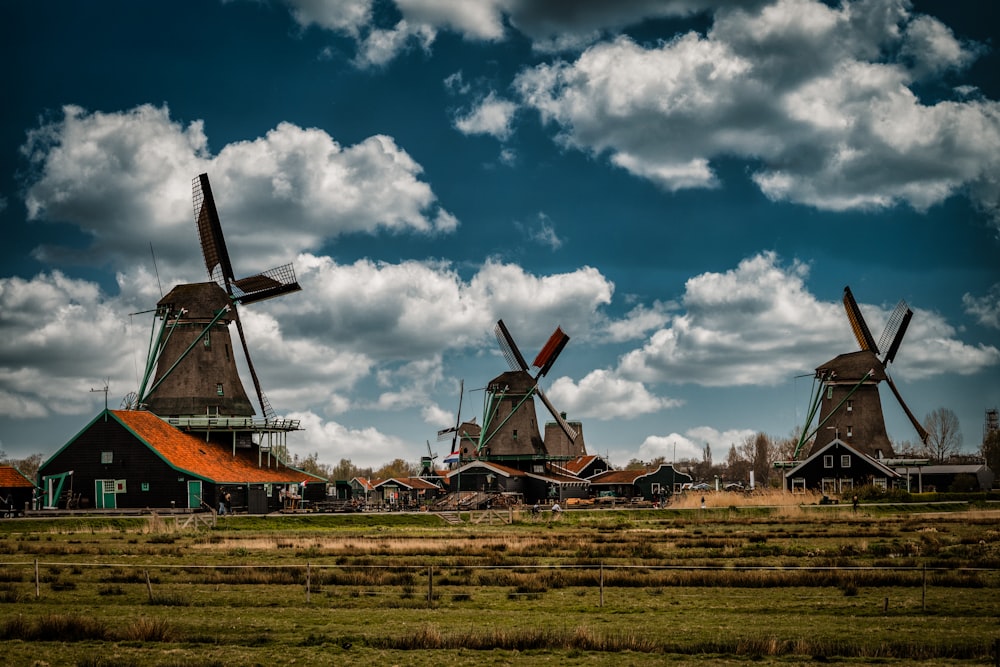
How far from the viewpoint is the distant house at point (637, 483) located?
112 m

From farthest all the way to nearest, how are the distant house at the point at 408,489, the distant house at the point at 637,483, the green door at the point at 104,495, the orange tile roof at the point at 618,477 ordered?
1. the orange tile roof at the point at 618,477
2. the distant house at the point at 637,483
3. the distant house at the point at 408,489
4. the green door at the point at 104,495

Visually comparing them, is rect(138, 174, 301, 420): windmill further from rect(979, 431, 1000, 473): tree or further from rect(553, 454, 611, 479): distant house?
rect(979, 431, 1000, 473): tree

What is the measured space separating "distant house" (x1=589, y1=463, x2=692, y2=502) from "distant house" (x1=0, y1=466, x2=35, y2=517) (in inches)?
2307

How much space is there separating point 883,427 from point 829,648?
84.6 meters

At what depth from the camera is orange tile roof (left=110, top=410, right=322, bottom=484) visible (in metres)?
67.3

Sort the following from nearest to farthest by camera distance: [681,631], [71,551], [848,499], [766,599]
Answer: [681,631] < [766,599] < [71,551] < [848,499]

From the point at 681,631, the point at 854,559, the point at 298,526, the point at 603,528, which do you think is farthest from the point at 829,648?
the point at 298,526

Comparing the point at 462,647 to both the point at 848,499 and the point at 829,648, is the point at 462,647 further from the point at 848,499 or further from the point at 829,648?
the point at 848,499

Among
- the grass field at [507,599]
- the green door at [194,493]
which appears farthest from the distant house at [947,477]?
the green door at [194,493]

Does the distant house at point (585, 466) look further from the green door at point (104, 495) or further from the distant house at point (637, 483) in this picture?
the green door at point (104, 495)

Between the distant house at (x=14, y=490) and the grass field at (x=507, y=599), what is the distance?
18903mm

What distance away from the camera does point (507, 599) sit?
28281mm

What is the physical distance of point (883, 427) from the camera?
9869cm

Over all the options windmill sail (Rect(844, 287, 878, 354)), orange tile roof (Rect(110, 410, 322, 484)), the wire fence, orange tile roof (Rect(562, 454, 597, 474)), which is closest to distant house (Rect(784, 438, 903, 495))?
windmill sail (Rect(844, 287, 878, 354))
